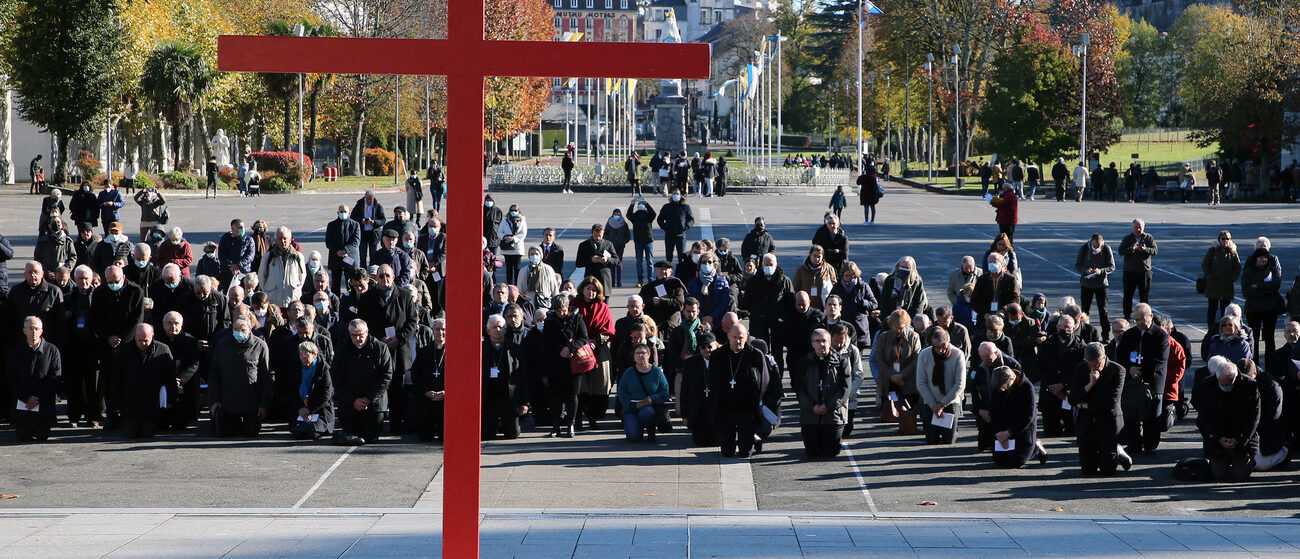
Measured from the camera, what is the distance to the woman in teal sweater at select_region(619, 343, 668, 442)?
1288 cm

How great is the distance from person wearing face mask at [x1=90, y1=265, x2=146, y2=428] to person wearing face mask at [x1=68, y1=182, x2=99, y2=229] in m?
11.8

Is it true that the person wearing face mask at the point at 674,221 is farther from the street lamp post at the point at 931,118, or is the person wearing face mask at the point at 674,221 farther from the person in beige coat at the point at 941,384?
the street lamp post at the point at 931,118

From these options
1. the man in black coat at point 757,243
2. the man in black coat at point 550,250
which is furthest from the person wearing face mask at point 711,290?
the man in black coat at point 550,250

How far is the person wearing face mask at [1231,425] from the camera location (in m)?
11.1

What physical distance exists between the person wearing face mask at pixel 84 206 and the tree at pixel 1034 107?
45348mm

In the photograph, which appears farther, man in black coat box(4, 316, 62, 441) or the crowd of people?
man in black coat box(4, 316, 62, 441)

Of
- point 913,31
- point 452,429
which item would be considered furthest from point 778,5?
point 452,429

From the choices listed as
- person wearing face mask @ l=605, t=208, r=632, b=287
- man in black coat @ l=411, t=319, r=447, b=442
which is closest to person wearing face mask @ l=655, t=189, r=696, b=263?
person wearing face mask @ l=605, t=208, r=632, b=287

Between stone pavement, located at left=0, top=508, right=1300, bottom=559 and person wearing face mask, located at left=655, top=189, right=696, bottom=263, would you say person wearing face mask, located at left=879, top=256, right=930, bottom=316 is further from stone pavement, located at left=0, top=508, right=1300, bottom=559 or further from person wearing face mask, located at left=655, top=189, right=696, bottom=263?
person wearing face mask, located at left=655, top=189, right=696, bottom=263

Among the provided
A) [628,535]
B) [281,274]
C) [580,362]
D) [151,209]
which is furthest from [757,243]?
[628,535]

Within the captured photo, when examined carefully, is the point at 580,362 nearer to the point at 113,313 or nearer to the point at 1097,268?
the point at 113,313

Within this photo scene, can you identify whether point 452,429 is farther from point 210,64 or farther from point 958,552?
point 210,64

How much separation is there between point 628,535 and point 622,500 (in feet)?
6.86

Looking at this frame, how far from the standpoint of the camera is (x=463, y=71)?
15.6 feet
